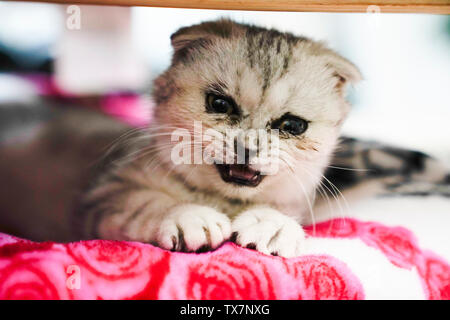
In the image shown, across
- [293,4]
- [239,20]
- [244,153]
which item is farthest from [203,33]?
[244,153]

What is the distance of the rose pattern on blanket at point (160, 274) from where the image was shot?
71cm

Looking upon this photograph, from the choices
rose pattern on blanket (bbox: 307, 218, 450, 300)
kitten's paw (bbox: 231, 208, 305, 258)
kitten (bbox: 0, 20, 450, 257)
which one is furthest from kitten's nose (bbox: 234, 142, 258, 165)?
rose pattern on blanket (bbox: 307, 218, 450, 300)

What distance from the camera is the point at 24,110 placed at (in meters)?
1.23

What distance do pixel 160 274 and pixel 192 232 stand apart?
0.10 meters

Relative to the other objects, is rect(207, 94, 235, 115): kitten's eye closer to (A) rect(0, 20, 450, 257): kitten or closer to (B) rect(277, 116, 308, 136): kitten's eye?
(A) rect(0, 20, 450, 257): kitten

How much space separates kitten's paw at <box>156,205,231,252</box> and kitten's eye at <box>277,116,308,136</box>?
0.81 ft

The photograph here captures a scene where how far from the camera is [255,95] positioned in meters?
0.83

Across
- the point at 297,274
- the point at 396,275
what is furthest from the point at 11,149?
the point at 396,275

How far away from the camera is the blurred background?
0.90m

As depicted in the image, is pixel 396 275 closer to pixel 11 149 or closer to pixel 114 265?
pixel 114 265

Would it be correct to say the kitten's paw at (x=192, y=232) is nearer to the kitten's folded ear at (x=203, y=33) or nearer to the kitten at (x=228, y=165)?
the kitten at (x=228, y=165)

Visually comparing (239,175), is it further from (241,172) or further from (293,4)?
→ (293,4)

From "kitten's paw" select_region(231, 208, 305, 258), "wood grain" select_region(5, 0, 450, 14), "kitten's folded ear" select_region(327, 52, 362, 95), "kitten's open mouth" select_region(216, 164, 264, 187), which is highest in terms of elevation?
"wood grain" select_region(5, 0, 450, 14)

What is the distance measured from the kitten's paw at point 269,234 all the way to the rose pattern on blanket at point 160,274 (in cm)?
2
